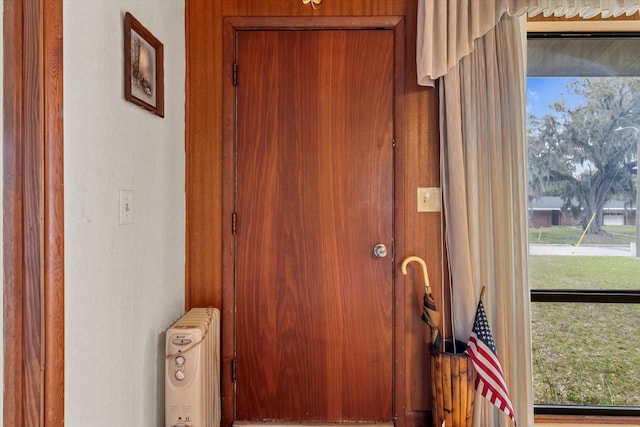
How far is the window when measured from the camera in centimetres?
217

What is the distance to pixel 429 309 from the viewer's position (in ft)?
6.19

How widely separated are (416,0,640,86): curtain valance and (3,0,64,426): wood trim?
1.49 m

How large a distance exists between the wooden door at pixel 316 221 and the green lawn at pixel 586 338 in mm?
904

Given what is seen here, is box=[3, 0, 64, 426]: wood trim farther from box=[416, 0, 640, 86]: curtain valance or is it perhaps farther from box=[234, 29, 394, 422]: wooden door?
box=[416, 0, 640, 86]: curtain valance

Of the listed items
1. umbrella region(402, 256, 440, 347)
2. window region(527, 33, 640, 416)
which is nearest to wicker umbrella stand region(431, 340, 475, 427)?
umbrella region(402, 256, 440, 347)

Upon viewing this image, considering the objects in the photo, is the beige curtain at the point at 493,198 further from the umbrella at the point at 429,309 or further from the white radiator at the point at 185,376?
the white radiator at the point at 185,376

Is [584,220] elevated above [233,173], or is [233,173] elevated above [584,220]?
[233,173]

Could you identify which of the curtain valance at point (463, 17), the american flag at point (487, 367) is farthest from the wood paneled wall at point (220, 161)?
the american flag at point (487, 367)

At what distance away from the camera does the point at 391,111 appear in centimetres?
201

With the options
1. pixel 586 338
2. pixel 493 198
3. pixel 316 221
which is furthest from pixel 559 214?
pixel 316 221

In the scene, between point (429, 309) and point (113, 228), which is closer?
point (113, 228)

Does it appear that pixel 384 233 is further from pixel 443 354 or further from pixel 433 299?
pixel 443 354

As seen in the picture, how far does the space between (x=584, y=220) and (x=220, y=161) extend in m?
2.00

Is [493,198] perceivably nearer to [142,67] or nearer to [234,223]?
[234,223]
